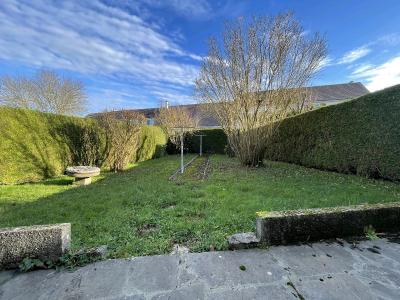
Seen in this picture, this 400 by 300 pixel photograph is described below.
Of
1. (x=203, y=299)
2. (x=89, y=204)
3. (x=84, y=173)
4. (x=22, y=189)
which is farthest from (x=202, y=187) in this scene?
(x=22, y=189)

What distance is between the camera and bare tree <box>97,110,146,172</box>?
962cm

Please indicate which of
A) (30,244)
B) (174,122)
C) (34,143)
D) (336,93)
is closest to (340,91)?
(336,93)

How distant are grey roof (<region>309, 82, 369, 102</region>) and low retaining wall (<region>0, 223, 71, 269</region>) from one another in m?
32.1

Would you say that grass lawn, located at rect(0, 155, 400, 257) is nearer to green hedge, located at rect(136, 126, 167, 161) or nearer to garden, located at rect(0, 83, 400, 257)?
garden, located at rect(0, 83, 400, 257)

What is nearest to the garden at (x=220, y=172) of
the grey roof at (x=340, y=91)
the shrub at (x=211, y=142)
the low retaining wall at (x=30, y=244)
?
the low retaining wall at (x=30, y=244)

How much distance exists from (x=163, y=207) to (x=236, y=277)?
2.51m

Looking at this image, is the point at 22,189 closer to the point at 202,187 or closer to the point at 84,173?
the point at 84,173

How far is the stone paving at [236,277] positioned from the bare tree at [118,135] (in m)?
7.98

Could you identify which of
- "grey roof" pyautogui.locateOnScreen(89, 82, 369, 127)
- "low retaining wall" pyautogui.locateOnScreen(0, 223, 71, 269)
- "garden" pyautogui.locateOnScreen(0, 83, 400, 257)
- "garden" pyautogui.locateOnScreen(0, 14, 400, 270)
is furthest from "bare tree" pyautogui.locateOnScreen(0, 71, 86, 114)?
"low retaining wall" pyautogui.locateOnScreen(0, 223, 71, 269)

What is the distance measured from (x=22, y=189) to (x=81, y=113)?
22198 mm

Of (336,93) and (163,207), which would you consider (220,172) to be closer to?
(163,207)

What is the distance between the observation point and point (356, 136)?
6.82 metres

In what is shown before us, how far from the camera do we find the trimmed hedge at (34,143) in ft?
21.7

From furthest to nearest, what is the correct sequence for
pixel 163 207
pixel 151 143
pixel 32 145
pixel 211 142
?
1. pixel 211 142
2. pixel 151 143
3. pixel 32 145
4. pixel 163 207
